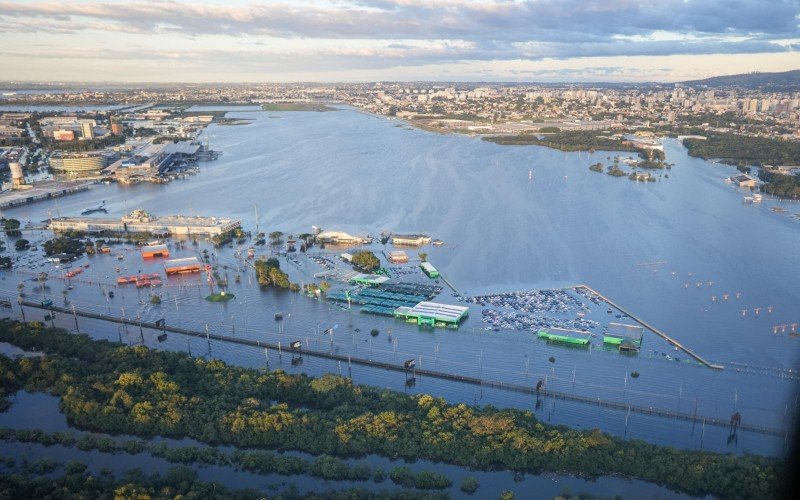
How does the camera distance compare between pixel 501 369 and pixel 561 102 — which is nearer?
pixel 501 369

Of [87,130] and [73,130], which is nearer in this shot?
[87,130]

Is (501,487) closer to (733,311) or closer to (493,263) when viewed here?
(733,311)

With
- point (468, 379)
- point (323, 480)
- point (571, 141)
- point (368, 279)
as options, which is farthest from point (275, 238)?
point (571, 141)

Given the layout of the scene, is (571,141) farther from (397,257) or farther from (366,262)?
(366,262)

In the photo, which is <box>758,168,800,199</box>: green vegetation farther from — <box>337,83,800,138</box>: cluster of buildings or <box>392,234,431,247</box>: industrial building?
<box>392,234,431,247</box>: industrial building

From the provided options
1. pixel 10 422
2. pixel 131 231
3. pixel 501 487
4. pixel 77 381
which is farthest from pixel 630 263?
pixel 131 231

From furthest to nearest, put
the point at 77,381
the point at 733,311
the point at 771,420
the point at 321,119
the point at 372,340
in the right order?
the point at 321,119 → the point at 733,311 → the point at 372,340 → the point at 77,381 → the point at 771,420

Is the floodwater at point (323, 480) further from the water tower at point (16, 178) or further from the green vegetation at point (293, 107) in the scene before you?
the green vegetation at point (293, 107)
